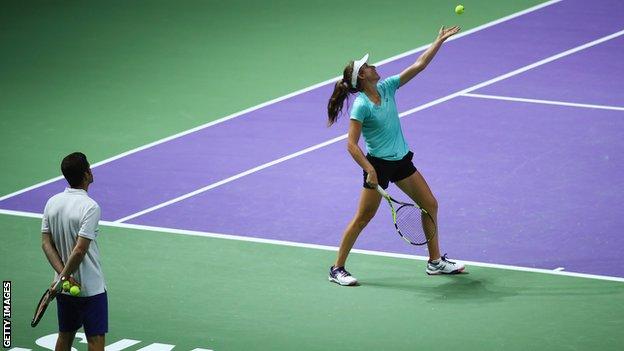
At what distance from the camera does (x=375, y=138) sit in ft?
41.5

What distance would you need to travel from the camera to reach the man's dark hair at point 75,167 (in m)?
9.73

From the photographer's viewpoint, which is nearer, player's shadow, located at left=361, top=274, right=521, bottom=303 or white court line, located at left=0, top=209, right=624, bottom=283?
player's shadow, located at left=361, top=274, right=521, bottom=303

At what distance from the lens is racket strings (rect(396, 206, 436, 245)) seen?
506 inches

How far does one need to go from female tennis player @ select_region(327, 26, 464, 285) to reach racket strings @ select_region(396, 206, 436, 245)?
0.08 m

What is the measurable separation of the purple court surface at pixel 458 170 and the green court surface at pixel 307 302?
0.54m

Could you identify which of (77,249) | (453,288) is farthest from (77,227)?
(453,288)

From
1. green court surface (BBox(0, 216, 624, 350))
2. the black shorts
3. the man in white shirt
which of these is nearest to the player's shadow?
green court surface (BBox(0, 216, 624, 350))

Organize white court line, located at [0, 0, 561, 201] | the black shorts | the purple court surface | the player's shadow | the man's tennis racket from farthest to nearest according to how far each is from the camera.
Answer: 1. white court line, located at [0, 0, 561, 201]
2. the purple court surface
3. the man's tennis racket
4. the black shorts
5. the player's shadow

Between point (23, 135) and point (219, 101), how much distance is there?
102 inches

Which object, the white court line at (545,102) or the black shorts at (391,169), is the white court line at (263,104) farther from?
the black shorts at (391,169)

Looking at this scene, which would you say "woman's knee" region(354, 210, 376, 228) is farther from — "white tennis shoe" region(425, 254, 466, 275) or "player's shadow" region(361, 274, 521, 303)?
"white tennis shoe" region(425, 254, 466, 275)

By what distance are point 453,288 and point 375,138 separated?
1506 mm

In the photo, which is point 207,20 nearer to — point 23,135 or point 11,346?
point 23,135

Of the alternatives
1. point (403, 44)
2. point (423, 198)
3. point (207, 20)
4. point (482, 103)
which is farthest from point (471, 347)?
point (207, 20)
